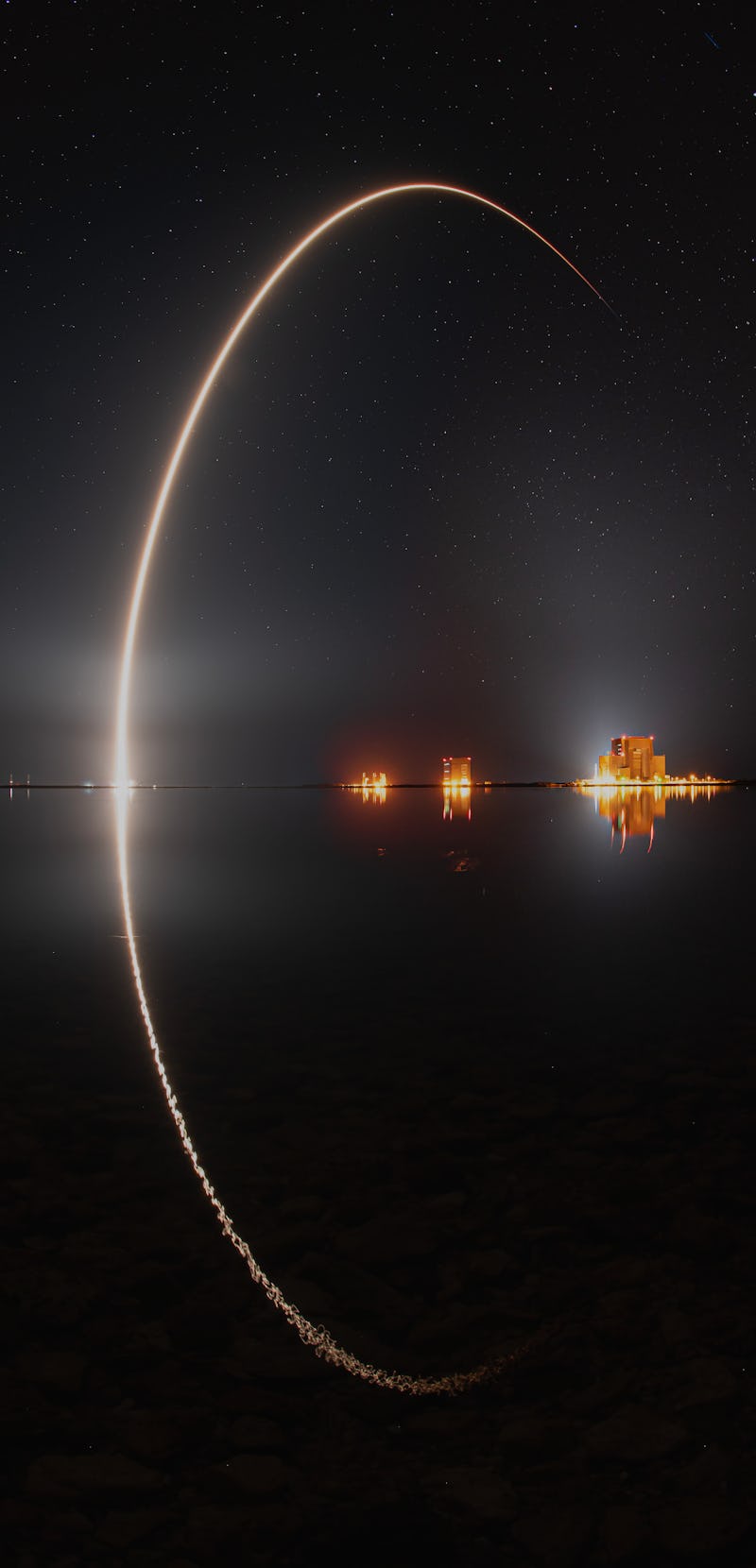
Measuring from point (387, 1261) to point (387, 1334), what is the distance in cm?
68

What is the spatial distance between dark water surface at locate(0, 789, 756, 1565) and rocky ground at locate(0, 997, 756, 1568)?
2 cm

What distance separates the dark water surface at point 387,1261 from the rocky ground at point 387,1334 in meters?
0.02

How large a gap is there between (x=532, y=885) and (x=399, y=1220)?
61.2ft

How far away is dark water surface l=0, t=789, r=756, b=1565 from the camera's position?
362 cm

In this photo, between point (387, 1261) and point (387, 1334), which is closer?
point (387, 1334)

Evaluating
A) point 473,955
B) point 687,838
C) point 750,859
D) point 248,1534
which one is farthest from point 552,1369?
point 687,838

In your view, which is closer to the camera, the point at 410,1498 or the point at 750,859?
the point at 410,1498

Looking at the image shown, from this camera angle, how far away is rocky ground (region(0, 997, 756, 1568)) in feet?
11.6

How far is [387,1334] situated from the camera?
4676 millimetres

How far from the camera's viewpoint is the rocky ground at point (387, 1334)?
3543mm

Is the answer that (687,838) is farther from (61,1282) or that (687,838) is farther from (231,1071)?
(61,1282)

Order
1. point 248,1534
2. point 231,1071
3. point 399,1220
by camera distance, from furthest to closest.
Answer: point 231,1071 < point 399,1220 < point 248,1534

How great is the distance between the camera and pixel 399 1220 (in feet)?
19.2

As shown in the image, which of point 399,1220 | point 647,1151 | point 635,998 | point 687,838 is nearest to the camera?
point 399,1220
